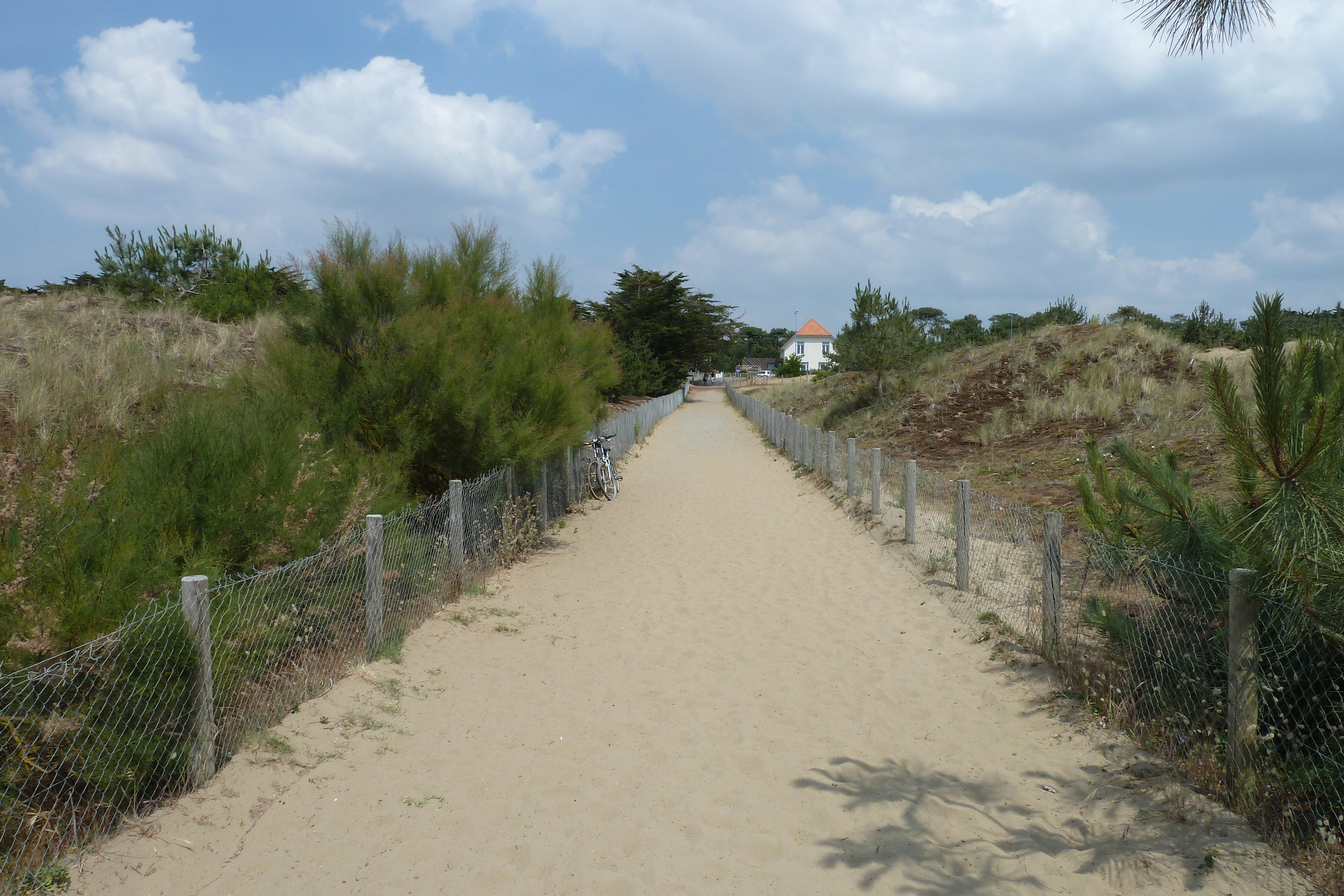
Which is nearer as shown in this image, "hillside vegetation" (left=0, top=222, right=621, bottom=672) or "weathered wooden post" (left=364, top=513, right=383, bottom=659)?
"hillside vegetation" (left=0, top=222, right=621, bottom=672)

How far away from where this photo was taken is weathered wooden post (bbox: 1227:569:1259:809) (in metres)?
3.78

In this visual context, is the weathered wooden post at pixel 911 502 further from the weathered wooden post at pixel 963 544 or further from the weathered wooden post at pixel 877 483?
the weathered wooden post at pixel 963 544

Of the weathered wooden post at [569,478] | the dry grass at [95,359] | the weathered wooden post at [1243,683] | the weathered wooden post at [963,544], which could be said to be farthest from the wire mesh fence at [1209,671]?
the dry grass at [95,359]

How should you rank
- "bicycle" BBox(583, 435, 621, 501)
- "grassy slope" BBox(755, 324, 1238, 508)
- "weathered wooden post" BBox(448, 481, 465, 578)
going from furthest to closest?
"grassy slope" BBox(755, 324, 1238, 508)
"bicycle" BBox(583, 435, 621, 501)
"weathered wooden post" BBox(448, 481, 465, 578)

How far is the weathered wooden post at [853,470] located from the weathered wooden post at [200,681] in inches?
409

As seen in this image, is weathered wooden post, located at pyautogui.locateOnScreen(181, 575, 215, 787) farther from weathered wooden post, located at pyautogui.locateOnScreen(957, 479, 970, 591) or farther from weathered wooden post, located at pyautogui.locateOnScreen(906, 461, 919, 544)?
weathered wooden post, located at pyautogui.locateOnScreen(906, 461, 919, 544)

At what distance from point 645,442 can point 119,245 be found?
14711 millimetres

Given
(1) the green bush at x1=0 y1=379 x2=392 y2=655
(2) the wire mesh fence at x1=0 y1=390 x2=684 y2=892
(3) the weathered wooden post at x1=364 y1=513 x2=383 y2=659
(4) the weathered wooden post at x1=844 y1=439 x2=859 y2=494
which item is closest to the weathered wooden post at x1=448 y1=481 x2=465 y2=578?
(2) the wire mesh fence at x1=0 y1=390 x2=684 y2=892

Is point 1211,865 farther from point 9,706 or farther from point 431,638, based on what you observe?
point 431,638

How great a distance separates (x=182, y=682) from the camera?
390cm

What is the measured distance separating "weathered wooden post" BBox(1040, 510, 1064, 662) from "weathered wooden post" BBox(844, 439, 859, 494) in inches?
281

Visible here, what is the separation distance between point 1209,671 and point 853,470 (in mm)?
8850

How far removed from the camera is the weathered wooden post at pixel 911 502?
9.63 m

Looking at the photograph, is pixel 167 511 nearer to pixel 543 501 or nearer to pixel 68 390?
pixel 68 390
